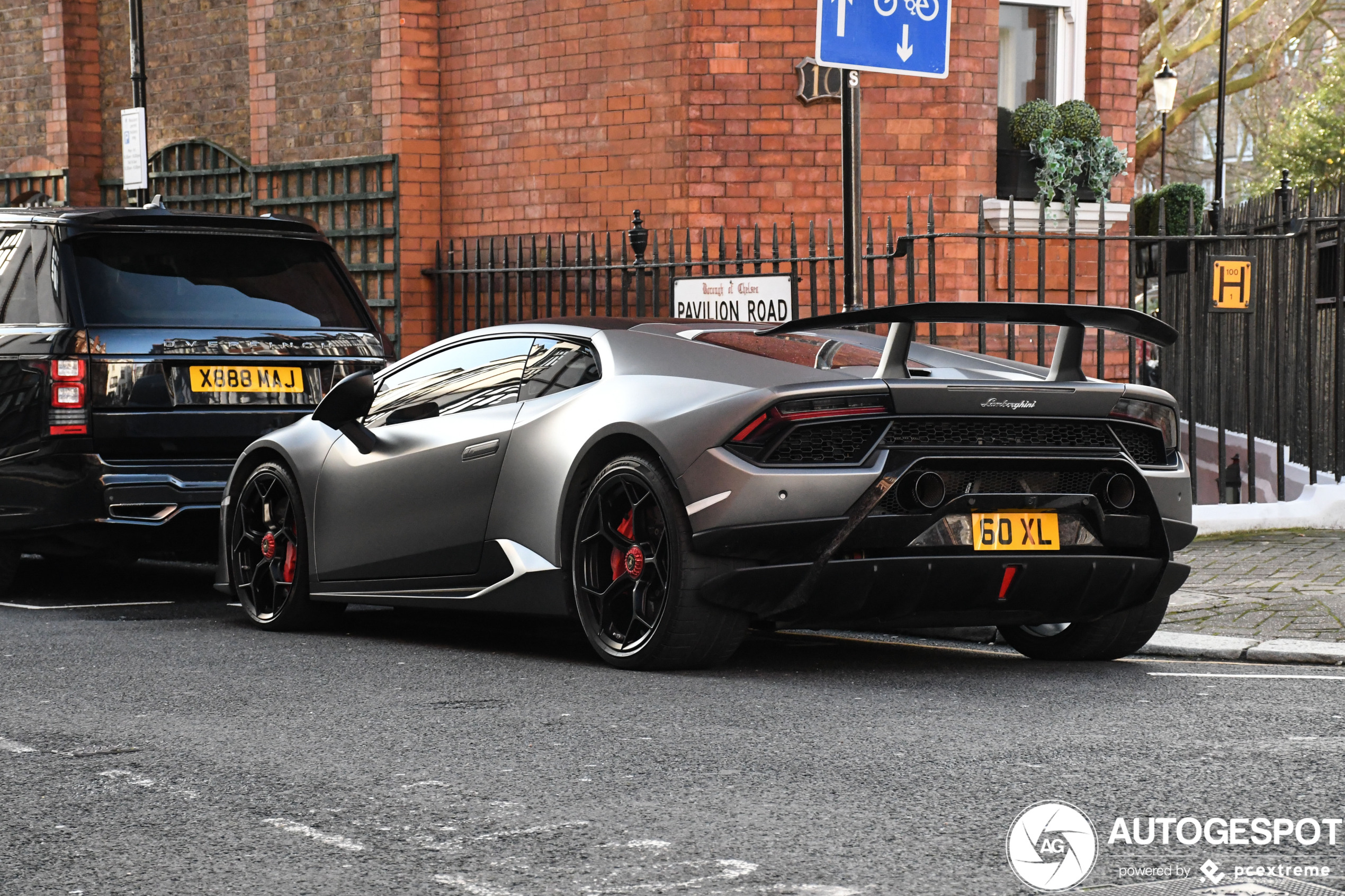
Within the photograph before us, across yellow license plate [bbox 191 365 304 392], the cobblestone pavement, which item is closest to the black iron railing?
yellow license plate [bbox 191 365 304 392]

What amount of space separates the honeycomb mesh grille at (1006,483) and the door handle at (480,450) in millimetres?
1633

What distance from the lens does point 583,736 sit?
5.17 metres

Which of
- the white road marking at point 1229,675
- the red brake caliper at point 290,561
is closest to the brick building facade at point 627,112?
the red brake caliper at point 290,561

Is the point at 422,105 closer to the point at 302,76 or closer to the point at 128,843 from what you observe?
the point at 302,76

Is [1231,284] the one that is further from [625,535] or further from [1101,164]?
[625,535]

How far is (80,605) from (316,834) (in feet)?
17.2

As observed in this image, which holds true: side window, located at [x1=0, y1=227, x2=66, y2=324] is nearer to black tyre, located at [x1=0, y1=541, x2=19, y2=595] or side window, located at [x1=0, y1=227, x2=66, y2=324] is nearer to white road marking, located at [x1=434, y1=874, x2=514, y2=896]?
black tyre, located at [x1=0, y1=541, x2=19, y2=595]

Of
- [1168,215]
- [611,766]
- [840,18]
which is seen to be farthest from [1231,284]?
[1168,215]

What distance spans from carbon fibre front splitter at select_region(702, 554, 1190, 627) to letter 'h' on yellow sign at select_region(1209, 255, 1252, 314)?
515cm

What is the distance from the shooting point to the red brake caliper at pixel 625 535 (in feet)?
20.6

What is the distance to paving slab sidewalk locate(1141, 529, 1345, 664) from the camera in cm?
714

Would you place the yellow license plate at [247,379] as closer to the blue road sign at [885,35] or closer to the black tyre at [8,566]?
the black tyre at [8,566]

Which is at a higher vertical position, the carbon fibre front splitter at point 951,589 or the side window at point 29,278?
the side window at point 29,278

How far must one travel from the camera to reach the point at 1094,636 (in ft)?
22.4
